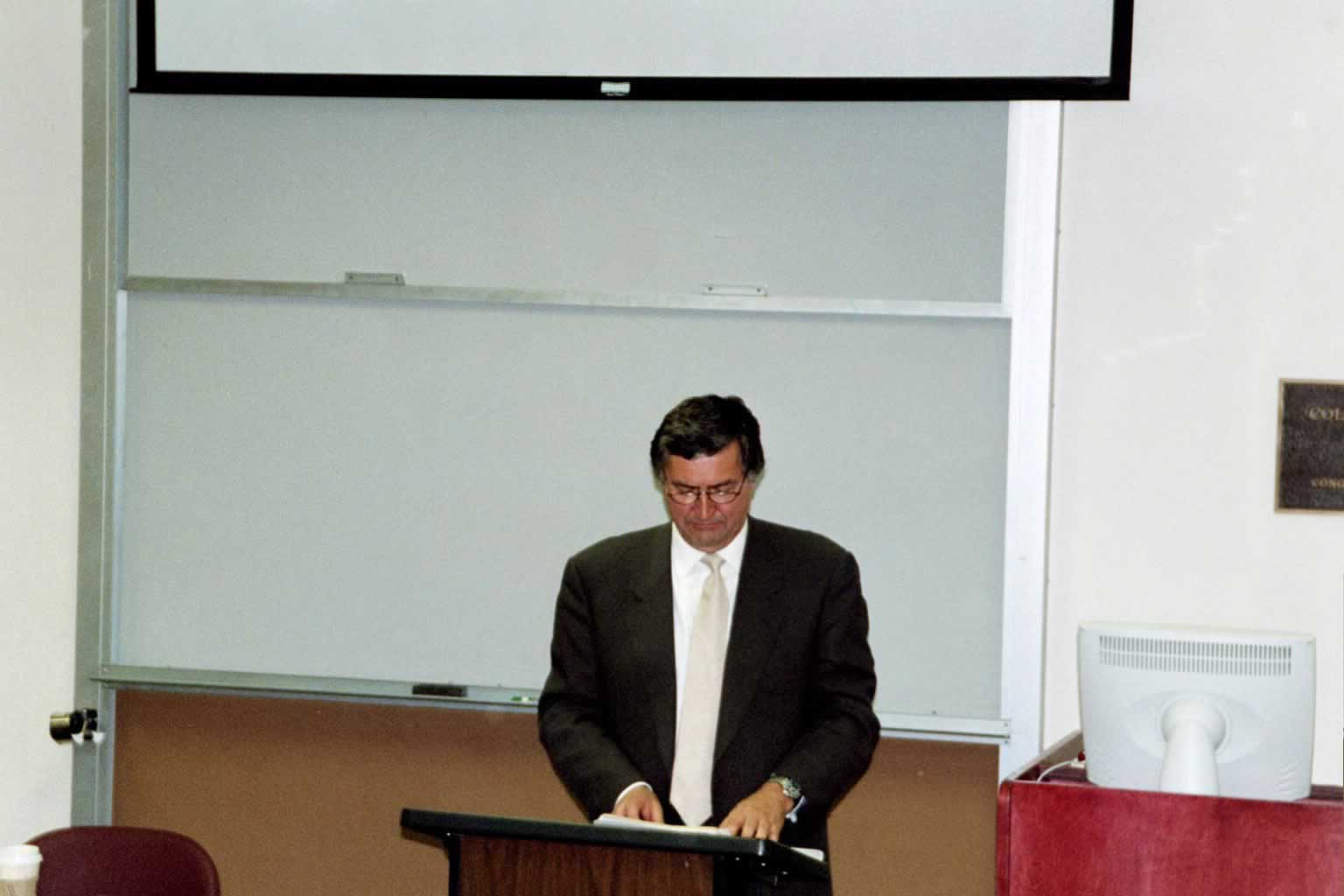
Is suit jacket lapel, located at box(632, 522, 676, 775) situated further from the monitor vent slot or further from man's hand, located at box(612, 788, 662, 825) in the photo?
the monitor vent slot

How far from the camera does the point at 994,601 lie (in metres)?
3.84

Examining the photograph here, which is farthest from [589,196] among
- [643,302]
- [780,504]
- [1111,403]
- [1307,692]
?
[1307,692]

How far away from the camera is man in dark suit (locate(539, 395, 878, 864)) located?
10.2ft

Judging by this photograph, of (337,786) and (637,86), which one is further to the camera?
(337,786)

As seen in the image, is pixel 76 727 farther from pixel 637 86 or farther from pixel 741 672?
pixel 637 86

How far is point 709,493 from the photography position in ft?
10.2

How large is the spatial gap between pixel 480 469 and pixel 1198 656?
198 cm

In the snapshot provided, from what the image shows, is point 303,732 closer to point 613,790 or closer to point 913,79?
point 613,790

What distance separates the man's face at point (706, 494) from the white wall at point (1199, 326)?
1.03 m

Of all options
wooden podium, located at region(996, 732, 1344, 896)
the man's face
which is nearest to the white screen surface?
the man's face

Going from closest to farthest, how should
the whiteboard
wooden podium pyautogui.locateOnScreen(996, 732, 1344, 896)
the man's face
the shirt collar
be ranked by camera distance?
wooden podium pyautogui.locateOnScreen(996, 732, 1344, 896)
the man's face
the shirt collar
the whiteboard

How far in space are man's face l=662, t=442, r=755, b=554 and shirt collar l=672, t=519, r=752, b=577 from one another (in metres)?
0.04

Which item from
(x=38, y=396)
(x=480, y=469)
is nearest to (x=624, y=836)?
(x=480, y=469)

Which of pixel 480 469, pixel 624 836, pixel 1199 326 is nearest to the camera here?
pixel 624 836
